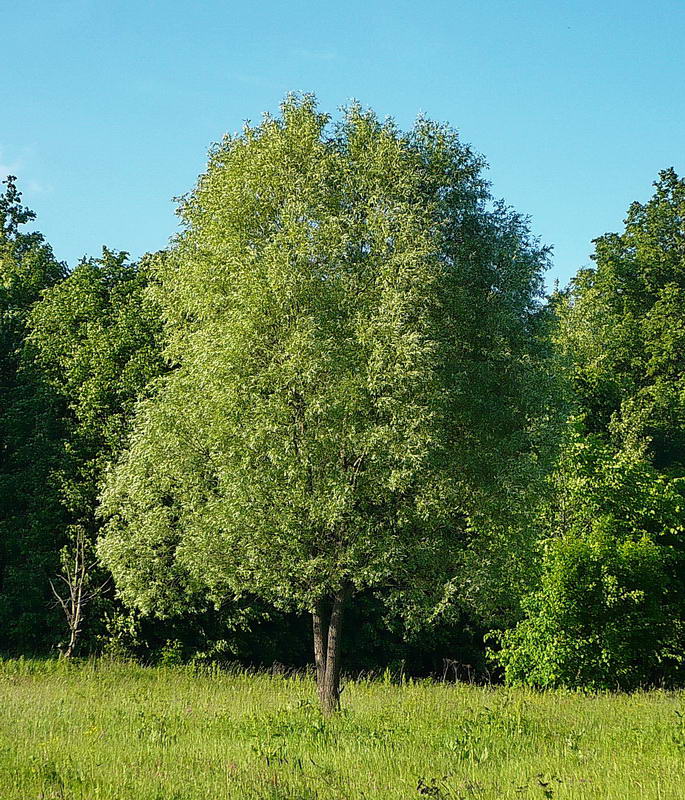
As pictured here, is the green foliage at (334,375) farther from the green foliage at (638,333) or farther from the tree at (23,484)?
the green foliage at (638,333)

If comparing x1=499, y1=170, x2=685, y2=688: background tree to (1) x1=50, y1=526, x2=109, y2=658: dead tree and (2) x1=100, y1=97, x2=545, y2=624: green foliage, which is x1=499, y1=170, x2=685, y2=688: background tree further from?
(1) x1=50, y1=526, x2=109, y2=658: dead tree

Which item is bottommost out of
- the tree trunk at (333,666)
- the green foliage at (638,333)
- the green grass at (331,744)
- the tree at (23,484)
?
the green grass at (331,744)

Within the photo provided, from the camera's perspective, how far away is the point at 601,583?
24.9 metres

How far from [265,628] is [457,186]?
17.1 metres

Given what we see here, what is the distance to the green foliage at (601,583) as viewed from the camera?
24.4m

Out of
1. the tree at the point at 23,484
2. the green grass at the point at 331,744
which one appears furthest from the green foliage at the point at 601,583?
the tree at the point at 23,484

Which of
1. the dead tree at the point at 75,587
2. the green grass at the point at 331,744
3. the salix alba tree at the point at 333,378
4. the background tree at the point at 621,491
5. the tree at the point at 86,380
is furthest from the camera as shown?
the tree at the point at 86,380

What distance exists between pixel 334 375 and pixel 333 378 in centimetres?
7

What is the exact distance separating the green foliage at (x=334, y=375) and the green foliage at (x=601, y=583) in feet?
24.5

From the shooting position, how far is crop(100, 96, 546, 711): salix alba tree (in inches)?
629

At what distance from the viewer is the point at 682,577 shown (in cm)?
2938

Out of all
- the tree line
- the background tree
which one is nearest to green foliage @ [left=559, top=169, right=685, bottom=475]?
the background tree

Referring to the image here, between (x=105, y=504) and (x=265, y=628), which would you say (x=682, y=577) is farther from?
(x=105, y=504)

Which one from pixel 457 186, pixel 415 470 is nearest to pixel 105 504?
pixel 415 470
